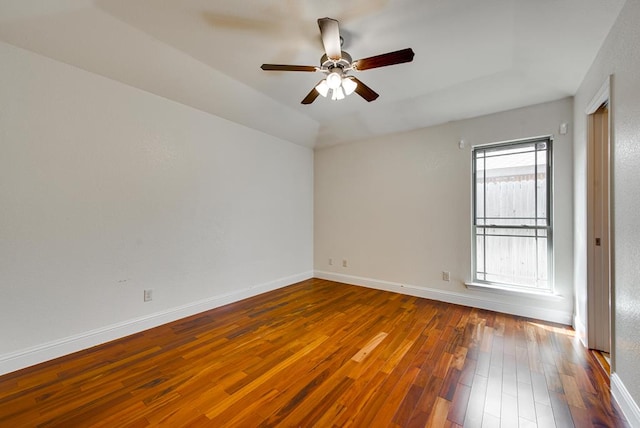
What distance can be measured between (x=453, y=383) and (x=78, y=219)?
135 inches

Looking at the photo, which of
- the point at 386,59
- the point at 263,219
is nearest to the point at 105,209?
the point at 263,219

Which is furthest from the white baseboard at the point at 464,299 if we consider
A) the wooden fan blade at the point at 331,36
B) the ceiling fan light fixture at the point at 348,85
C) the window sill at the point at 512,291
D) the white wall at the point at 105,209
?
the wooden fan blade at the point at 331,36

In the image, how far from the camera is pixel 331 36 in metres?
1.83

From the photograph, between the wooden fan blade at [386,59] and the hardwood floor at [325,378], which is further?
the wooden fan blade at [386,59]

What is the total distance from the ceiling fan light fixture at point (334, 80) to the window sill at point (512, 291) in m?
3.01

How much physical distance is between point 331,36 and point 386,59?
43 centimetres

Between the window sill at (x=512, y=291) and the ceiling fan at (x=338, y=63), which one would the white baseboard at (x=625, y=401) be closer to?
the window sill at (x=512, y=291)

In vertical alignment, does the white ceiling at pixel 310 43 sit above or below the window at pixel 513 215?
above

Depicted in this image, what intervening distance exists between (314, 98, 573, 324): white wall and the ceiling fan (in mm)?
1798

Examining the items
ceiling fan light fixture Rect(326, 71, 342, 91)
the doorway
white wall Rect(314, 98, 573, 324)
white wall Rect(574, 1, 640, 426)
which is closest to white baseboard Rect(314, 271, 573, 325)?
white wall Rect(314, 98, 573, 324)

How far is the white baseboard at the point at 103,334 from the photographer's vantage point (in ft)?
6.66

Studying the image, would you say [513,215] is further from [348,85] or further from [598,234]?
[348,85]

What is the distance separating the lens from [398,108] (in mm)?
3455

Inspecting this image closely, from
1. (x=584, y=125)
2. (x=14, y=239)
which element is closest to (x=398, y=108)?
(x=584, y=125)
